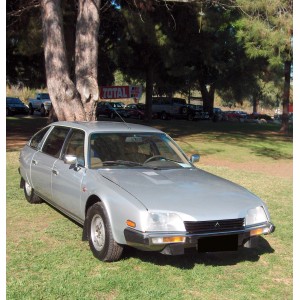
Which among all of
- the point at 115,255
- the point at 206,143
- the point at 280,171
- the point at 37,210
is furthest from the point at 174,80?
the point at 115,255

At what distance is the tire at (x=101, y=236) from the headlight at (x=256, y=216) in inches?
51.9

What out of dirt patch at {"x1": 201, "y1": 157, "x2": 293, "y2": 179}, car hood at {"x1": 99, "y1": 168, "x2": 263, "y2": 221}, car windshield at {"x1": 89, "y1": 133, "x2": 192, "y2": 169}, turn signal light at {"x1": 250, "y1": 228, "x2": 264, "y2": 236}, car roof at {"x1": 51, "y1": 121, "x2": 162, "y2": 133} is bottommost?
dirt patch at {"x1": 201, "y1": 157, "x2": 293, "y2": 179}

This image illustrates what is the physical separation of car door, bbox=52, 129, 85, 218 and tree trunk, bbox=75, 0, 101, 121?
20.4 feet

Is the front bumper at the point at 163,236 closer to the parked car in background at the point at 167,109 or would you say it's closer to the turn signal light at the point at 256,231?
the turn signal light at the point at 256,231

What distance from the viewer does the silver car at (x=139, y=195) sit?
409 centimetres

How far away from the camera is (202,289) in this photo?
4.04 meters

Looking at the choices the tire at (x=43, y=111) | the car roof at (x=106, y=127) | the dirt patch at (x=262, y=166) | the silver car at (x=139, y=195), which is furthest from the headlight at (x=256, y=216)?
the tire at (x=43, y=111)

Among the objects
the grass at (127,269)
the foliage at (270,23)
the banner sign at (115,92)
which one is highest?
the foliage at (270,23)

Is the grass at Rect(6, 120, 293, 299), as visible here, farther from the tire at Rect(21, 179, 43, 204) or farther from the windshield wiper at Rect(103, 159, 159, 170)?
the windshield wiper at Rect(103, 159, 159, 170)

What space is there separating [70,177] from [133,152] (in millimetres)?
841

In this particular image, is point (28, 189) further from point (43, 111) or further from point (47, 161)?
point (43, 111)

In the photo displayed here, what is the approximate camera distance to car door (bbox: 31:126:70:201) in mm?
5992

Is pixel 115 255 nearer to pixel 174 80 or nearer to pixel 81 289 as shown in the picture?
pixel 81 289

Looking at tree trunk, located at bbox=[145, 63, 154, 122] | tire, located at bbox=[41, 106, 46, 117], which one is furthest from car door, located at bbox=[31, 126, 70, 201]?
tire, located at bbox=[41, 106, 46, 117]
